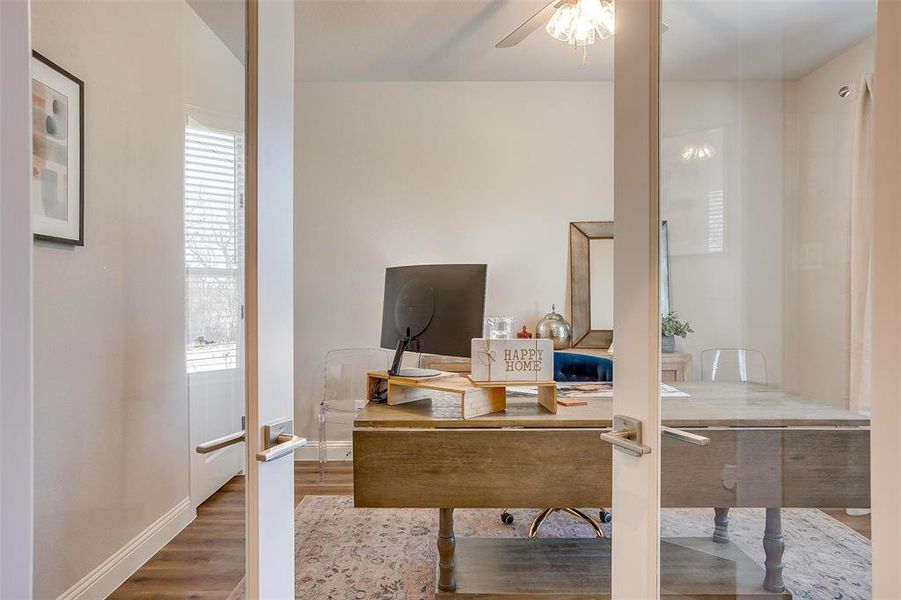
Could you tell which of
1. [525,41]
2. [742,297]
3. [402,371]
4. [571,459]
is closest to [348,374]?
[402,371]

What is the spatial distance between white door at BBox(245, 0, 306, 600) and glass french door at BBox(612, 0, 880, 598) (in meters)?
0.69

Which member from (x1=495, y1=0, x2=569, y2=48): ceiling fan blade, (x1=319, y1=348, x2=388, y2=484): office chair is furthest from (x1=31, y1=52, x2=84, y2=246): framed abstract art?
(x1=319, y1=348, x2=388, y2=484): office chair

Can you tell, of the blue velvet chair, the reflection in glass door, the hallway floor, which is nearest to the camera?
the reflection in glass door

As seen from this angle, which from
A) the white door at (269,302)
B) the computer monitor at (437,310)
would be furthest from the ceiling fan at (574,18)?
the white door at (269,302)

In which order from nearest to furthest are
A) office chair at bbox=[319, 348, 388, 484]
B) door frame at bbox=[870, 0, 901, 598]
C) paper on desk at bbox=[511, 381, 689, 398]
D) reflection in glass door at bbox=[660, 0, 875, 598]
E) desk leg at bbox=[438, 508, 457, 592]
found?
door frame at bbox=[870, 0, 901, 598]
reflection in glass door at bbox=[660, 0, 875, 598]
desk leg at bbox=[438, 508, 457, 592]
paper on desk at bbox=[511, 381, 689, 398]
office chair at bbox=[319, 348, 388, 484]

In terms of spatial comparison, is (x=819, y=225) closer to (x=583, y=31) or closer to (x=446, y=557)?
(x=446, y=557)

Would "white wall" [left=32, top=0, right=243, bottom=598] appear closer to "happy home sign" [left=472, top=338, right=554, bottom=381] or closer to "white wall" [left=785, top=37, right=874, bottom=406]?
"happy home sign" [left=472, top=338, right=554, bottom=381]

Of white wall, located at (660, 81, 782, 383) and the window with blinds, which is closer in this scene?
white wall, located at (660, 81, 782, 383)

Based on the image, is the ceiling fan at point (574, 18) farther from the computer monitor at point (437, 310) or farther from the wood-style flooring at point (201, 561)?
the wood-style flooring at point (201, 561)

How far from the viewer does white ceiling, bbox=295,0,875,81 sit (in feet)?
2.62

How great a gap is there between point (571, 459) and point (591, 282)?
225 cm

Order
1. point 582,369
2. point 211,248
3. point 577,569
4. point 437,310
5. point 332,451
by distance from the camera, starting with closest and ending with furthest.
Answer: point 211,248, point 437,310, point 577,569, point 582,369, point 332,451

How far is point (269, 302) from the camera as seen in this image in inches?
39.7

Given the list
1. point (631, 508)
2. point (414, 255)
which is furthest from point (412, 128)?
point (631, 508)
